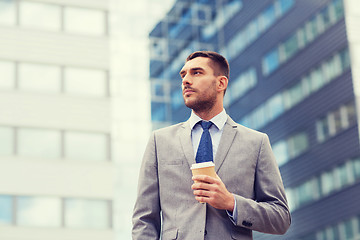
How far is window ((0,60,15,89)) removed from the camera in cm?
2956

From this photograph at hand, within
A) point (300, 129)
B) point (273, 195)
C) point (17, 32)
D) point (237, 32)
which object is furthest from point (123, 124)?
point (273, 195)

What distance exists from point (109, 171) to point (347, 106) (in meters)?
12.3

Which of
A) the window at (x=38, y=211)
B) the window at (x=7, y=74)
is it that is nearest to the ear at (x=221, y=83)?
the window at (x=38, y=211)

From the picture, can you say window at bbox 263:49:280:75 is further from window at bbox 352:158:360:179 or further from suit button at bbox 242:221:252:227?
suit button at bbox 242:221:252:227

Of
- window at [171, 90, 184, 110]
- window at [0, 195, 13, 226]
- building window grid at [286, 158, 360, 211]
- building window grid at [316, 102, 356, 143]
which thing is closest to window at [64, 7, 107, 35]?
window at [171, 90, 184, 110]

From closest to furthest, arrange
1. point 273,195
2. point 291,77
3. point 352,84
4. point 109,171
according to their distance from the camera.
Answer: point 273,195 < point 109,171 < point 352,84 < point 291,77

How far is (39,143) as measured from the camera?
2945cm

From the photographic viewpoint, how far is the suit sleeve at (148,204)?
12.8ft

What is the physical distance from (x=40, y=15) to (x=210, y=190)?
28740 mm

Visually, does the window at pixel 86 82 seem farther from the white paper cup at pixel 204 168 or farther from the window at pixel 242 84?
the white paper cup at pixel 204 168

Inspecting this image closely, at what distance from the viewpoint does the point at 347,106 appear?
33812 millimetres

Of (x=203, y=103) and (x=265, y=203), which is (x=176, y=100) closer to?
(x=203, y=103)

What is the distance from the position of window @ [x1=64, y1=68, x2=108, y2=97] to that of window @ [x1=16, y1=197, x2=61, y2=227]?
5111mm

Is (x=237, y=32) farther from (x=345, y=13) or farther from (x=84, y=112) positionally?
(x=84, y=112)
